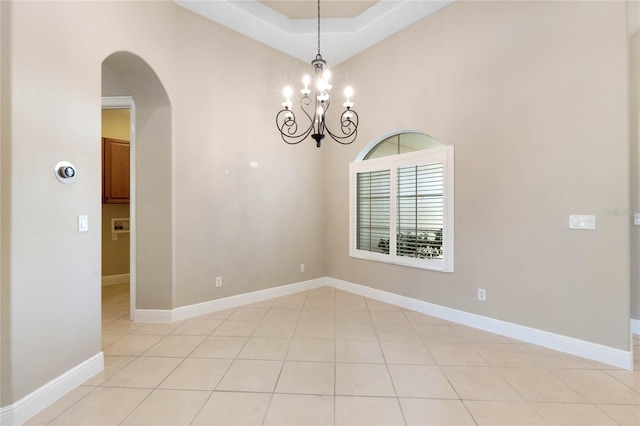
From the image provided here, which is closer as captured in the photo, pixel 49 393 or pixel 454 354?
pixel 49 393

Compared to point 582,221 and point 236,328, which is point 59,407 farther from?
point 582,221

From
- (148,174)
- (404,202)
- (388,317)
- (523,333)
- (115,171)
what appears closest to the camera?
(523,333)

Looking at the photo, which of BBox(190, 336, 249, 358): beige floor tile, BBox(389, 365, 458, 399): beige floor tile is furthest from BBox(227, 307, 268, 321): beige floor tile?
BBox(389, 365, 458, 399): beige floor tile

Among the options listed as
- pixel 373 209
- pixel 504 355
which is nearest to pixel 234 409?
pixel 504 355

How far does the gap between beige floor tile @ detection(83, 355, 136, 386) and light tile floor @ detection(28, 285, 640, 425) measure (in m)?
0.01

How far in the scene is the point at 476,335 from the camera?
2.83 m

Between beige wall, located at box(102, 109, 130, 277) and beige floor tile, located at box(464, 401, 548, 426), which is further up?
beige wall, located at box(102, 109, 130, 277)

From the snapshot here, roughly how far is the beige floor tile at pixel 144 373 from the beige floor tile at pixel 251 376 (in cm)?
49

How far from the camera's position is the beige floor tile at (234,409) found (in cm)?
167

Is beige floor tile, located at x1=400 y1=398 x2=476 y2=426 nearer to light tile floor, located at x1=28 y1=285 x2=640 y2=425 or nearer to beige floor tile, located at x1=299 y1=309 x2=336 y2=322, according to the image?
light tile floor, located at x1=28 y1=285 x2=640 y2=425

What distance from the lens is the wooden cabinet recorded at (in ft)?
14.9

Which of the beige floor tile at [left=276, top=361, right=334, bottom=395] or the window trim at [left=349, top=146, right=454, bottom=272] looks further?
the window trim at [left=349, top=146, right=454, bottom=272]

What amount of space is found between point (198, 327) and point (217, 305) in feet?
1.61

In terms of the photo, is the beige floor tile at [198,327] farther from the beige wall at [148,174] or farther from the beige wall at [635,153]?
the beige wall at [635,153]
